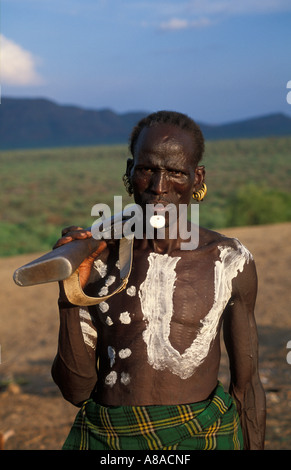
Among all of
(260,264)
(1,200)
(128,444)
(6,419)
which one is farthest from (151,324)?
(1,200)

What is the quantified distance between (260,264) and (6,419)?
6262 mm

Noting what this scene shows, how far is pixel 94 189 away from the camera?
38.4 meters

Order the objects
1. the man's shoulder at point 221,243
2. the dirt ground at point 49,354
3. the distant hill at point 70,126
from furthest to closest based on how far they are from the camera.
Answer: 1. the distant hill at point 70,126
2. the dirt ground at point 49,354
3. the man's shoulder at point 221,243

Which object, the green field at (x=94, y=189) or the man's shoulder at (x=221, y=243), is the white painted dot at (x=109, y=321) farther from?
the green field at (x=94, y=189)

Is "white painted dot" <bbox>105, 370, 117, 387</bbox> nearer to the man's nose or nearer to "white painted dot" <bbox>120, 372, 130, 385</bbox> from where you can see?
"white painted dot" <bbox>120, 372, 130, 385</bbox>

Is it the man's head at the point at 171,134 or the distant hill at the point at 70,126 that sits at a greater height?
the distant hill at the point at 70,126

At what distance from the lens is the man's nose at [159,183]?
218 centimetres

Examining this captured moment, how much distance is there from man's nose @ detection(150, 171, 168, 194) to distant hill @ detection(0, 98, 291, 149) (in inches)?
3185

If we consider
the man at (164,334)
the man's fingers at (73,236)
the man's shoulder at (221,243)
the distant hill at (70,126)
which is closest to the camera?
the man's fingers at (73,236)

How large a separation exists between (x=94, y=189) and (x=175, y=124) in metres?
36.3

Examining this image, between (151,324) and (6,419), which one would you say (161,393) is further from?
(6,419)

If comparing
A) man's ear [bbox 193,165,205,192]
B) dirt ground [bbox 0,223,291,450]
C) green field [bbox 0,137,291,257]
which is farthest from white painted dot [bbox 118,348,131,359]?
green field [bbox 0,137,291,257]

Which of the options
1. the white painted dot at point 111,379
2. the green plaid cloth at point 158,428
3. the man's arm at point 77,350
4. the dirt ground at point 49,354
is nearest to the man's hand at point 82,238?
the man's arm at point 77,350

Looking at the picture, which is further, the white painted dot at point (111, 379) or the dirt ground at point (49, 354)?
the dirt ground at point (49, 354)
